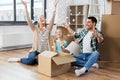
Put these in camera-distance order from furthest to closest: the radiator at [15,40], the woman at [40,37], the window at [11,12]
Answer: the window at [11,12], the radiator at [15,40], the woman at [40,37]

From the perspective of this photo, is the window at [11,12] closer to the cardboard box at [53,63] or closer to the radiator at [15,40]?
the radiator at [15,40]

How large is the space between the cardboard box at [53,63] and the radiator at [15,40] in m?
2.11

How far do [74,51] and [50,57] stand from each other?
3.59ft

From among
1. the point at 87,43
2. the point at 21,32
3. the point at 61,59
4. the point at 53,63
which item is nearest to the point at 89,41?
the point at 87,43

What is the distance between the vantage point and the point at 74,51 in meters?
3.58

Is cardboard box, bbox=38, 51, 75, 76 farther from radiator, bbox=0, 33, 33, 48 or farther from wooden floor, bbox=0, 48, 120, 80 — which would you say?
radiator, bbox=0, 33, 33, 48

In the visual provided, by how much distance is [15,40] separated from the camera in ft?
15.7

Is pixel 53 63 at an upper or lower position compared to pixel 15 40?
lower

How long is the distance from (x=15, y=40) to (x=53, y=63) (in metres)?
2.44

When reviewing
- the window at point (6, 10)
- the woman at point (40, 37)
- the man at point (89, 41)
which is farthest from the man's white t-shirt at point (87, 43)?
the window at point (6, 10)

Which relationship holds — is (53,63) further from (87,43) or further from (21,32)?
(21,32)

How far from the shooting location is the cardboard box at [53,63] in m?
2.56

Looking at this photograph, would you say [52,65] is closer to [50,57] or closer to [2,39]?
[50,57]

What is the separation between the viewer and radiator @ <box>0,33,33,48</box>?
4555mm
